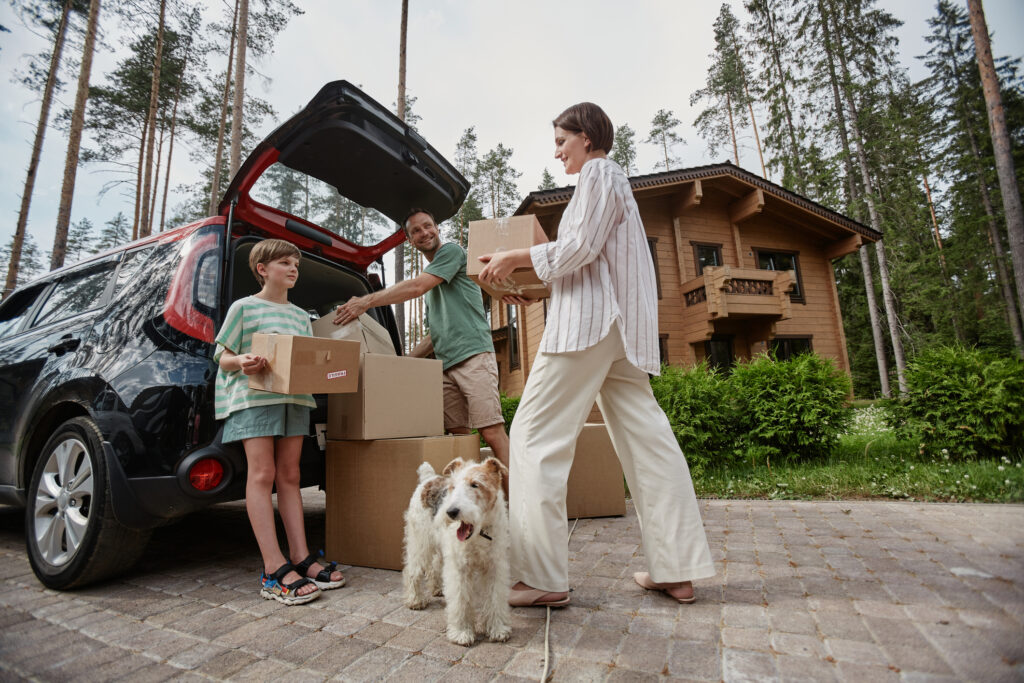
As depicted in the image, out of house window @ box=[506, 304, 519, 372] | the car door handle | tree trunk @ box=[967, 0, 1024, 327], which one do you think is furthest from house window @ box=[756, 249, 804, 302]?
the car door handle

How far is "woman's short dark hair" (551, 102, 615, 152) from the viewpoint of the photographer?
2.05 metres

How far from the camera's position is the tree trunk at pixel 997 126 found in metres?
1.02

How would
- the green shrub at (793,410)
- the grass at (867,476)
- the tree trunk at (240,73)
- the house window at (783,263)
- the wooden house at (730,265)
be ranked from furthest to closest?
the house window at (783,263), the wooden house at (730,265), the tree trunk at (240,73), the green shrub at (793,410), the grass at (867,476)

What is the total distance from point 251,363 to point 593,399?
156cm

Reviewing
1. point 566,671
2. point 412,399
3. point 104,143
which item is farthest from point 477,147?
point 566,671

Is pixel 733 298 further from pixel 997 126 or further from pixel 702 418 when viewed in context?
pixel 997 126

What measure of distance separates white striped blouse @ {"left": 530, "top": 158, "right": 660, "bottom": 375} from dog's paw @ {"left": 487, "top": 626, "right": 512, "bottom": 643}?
41.6 inches

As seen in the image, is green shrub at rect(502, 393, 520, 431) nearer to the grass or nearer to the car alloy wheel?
the grass

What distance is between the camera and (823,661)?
51.8 inches

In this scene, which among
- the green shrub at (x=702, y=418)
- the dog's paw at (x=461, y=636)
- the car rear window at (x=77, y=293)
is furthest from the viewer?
the green shrub at (x=702, y=418)

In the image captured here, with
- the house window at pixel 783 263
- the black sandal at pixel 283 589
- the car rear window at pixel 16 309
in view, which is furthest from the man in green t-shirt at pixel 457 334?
the house window at pixel 783 263

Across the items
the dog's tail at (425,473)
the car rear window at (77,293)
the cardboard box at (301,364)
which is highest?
the car rear window at (77,293)

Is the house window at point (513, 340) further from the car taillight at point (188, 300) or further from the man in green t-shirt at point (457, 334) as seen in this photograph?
the car taillight at point (188, 300)

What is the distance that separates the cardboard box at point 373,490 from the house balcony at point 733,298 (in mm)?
10580
